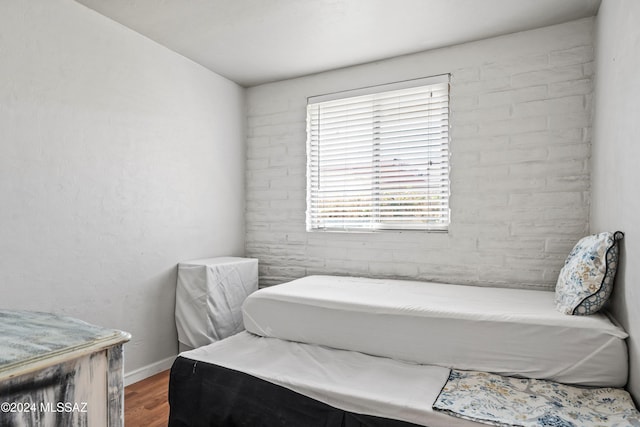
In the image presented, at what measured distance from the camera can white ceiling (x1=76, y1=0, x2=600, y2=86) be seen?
2191mm

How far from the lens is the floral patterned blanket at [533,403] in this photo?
1.30 m

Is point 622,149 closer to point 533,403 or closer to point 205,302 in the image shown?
point 533,403

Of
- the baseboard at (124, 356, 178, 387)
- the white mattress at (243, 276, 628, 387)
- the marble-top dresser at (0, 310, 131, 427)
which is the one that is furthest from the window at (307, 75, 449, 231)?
the marble-top dresser at (0, 310, 131, 427)

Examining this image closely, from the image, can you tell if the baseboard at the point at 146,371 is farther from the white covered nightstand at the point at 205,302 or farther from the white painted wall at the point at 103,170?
the white covered nightstand at the point at 205,302

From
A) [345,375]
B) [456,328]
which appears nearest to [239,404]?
[345,375]

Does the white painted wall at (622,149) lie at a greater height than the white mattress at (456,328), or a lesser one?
greater

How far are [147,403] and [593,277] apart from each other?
247 cm

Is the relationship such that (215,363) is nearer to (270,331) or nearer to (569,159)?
(270,331)

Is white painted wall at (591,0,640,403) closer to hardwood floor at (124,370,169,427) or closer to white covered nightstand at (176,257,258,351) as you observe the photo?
hardwood floor at (124,370,169,427)

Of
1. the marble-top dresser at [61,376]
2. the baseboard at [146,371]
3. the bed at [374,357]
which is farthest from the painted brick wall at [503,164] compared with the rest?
the marble-top dresser at [61,376]

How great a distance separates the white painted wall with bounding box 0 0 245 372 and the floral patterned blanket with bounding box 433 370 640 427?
203 cm

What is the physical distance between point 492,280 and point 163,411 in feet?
7.33

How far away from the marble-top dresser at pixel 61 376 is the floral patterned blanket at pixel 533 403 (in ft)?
3.63

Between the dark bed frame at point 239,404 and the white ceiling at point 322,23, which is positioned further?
the white ceiling at point 322,23
